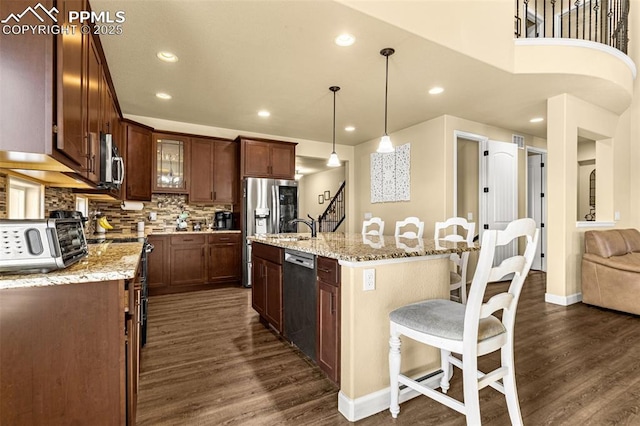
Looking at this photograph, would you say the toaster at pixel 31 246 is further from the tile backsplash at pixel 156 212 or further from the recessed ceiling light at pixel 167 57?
the tile backsplash at pixel 156 212

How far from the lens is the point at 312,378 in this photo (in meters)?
2.18

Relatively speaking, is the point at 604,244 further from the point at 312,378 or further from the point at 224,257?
the point at 224,257

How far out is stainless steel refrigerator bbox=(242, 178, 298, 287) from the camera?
495 centimetres

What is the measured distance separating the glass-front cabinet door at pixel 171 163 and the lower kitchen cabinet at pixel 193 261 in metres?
0.80

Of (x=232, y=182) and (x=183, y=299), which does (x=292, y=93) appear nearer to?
(x=232, y=182)

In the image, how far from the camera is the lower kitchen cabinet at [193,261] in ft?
14.7

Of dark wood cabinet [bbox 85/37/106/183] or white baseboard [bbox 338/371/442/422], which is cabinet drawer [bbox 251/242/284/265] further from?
dark wood cabinet [bbox 85/37/106/183]

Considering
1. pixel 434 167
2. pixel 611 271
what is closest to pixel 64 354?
pixel 434 167

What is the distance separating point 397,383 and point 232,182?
423cm

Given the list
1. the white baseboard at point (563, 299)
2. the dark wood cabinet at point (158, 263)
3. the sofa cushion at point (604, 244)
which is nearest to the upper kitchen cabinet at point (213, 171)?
the dark wood cabinet at point (158, 263)

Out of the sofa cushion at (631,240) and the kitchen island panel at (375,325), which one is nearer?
the kitchen island panel at (375,325)

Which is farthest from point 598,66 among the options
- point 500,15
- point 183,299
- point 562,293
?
point 183,299

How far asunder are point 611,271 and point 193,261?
17.7 feet

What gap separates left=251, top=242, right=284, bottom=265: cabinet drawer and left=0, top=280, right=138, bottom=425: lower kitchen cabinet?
143cm
